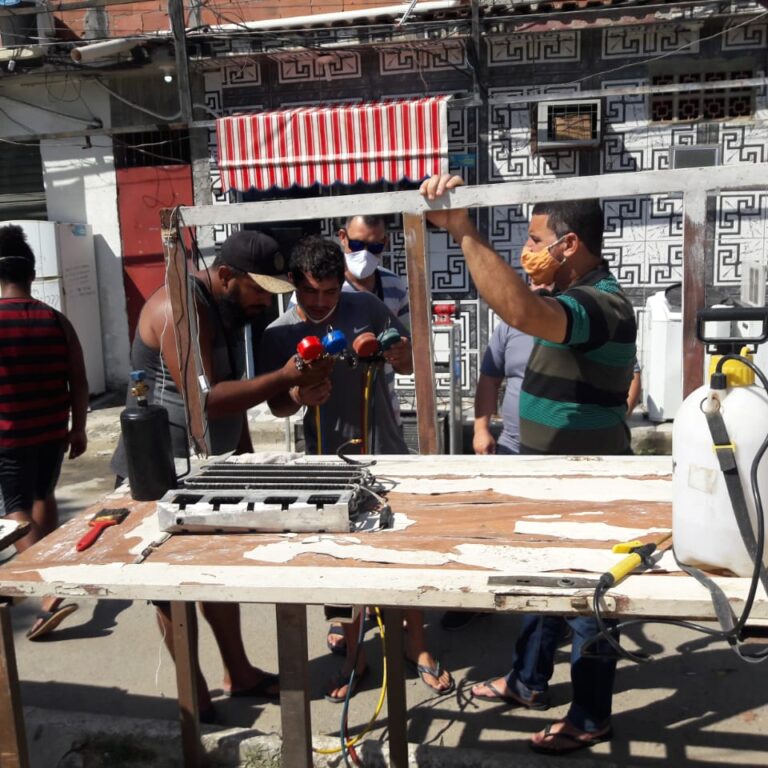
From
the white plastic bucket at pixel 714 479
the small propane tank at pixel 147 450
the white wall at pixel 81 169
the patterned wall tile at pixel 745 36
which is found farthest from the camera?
the white wall at pixel 81 169

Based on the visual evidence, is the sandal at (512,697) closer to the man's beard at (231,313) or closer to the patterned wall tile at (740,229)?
the man's beard at (231,313)

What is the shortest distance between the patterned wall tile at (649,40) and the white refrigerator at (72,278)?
546 cm

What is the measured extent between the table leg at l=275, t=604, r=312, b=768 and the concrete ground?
2.01ft

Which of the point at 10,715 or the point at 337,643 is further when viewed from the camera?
the point at 337,643

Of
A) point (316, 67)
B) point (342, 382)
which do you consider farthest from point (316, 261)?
point (316, 67)

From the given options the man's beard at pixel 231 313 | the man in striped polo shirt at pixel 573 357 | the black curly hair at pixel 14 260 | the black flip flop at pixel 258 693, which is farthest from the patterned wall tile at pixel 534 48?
the black flip flop at pixel 258 693

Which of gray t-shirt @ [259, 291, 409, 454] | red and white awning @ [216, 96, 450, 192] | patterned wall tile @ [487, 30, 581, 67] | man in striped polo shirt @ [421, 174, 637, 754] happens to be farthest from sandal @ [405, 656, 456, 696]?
patterned wall tile @ [487, 30, 581, 67]

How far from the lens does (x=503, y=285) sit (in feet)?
6.38

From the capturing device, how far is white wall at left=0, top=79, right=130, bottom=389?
8117 mm

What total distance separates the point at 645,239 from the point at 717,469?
6.21 metres

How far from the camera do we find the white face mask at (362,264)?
13.1ft

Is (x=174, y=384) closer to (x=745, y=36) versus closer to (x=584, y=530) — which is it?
(x=584, y=530)

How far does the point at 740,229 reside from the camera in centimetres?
707

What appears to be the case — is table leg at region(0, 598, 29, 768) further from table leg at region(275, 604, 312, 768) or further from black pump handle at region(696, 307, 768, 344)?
black pump handle at region(696, 307, 768, 344)
